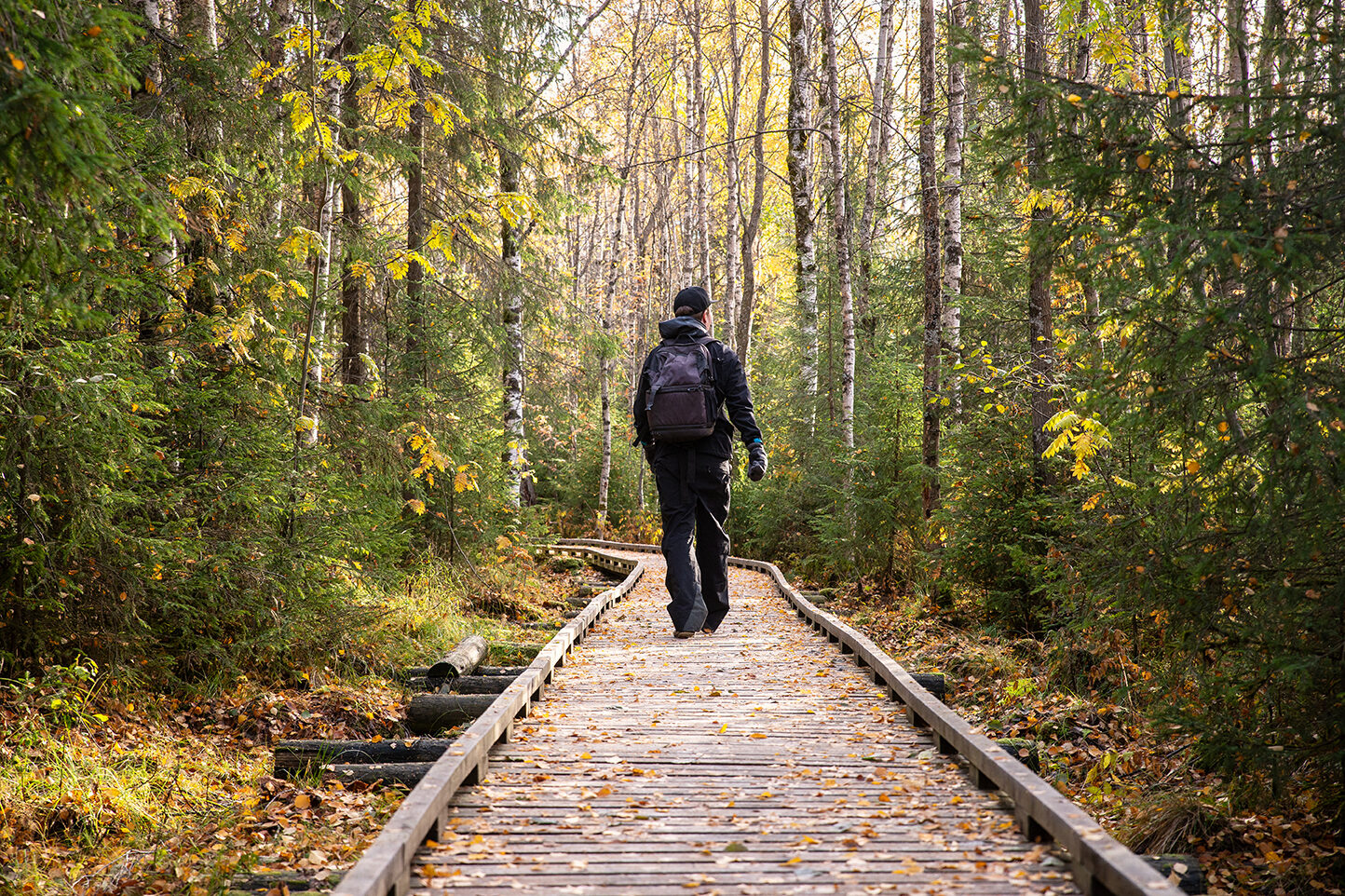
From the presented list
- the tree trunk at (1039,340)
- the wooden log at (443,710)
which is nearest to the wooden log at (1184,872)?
the tree trunk at (1039,340)

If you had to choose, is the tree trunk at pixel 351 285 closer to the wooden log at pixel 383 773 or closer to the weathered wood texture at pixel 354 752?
the weathered wood texture at pixel 354 752

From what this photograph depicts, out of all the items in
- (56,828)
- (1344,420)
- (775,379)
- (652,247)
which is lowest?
(56,828)

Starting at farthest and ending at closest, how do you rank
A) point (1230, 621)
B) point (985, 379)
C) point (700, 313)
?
point (985, 379), point (700, 313), point (1230, 621)

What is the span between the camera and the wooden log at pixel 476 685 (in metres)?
7.19

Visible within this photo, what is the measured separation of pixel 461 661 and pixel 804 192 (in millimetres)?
11753

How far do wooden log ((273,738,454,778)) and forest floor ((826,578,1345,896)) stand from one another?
3.73 m

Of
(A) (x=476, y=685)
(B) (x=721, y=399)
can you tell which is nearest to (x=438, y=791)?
(A) (x=476, y=685)

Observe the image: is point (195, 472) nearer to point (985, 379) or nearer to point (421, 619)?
point (421, 619)

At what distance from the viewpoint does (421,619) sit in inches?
369

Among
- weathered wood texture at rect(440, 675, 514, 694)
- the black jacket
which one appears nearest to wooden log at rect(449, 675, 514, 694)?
weathered wood texture at rect(440, 675, 514, 694)

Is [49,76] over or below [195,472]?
over

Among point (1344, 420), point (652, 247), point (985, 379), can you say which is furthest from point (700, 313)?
point (652, 247)

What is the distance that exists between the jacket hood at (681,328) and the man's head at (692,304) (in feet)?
0.24

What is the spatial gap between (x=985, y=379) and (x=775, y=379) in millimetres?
18416
